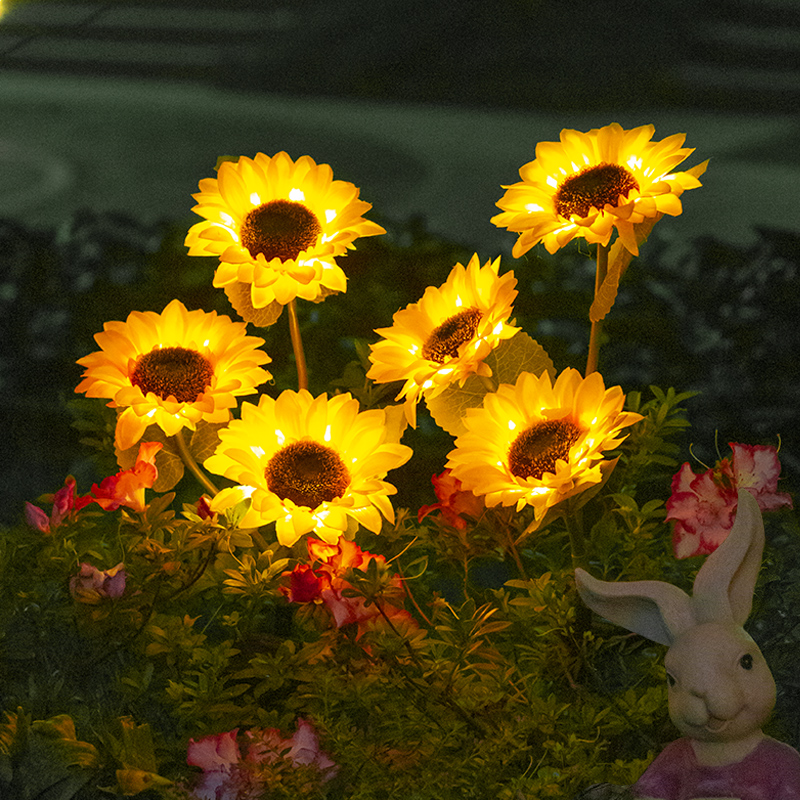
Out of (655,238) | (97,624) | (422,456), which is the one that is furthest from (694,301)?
(97,624)

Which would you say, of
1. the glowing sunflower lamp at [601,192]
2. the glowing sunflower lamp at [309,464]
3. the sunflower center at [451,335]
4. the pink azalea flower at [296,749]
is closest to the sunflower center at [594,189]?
the glowing sunflower lamp at [601,192]

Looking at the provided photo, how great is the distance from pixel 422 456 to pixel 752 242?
1.32 feet

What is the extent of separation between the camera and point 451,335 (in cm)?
83

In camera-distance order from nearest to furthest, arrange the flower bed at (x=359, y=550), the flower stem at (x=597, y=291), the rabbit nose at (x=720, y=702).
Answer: the rabbit nose at (x=720, y=702) → the flower bed at (x=359, y=550) → the flower stem at (x=597, y=291)

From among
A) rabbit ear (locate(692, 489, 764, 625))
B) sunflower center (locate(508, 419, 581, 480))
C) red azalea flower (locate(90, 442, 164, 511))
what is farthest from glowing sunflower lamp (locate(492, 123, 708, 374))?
red azalea flower (locate(90, 442, 164, 511))

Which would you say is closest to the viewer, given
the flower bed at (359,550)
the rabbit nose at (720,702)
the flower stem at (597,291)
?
the rabbit nose at (720,702)

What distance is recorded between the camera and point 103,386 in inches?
32.3

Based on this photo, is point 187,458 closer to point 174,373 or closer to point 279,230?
point 174,373

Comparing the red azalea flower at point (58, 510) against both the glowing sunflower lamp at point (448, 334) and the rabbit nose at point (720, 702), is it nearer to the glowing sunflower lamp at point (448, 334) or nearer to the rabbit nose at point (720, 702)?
the glowing sunflower lamp at point (448, 334)

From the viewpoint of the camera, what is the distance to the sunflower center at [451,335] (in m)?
0.82

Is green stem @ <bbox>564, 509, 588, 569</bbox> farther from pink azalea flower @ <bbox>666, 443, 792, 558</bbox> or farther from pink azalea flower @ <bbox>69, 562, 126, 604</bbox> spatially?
pink azalea flower @ <bbox>69, 562, 126, 604</bbox>

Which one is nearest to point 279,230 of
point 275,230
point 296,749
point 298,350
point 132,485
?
point 275,230

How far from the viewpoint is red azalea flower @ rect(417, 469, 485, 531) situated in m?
0.88

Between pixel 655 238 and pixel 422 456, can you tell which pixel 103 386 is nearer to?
pixel 422 456
